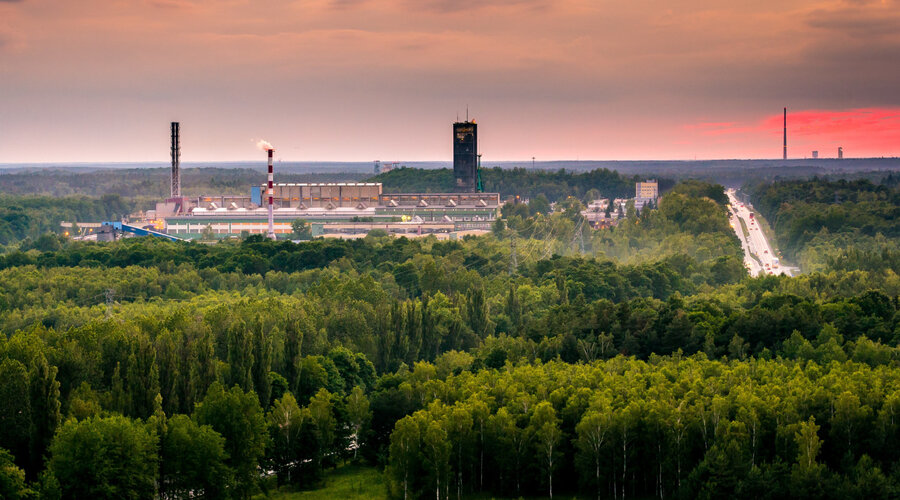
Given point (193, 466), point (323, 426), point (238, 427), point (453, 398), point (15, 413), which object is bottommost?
point (193, 466)

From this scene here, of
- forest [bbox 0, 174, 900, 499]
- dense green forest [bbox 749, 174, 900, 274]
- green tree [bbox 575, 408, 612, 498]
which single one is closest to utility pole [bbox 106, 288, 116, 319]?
forest [bbox 0, 174, 900, 499]

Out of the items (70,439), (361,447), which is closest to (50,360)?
(70,439)

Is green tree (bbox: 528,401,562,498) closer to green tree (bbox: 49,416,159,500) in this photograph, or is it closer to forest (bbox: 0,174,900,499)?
forest (bbox: 0,174,900,499)

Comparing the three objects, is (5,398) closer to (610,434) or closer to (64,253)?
(610,434)

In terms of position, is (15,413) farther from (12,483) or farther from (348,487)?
(348,487)

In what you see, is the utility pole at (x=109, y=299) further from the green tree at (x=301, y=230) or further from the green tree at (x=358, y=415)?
the green tree at (x=301, y=230)

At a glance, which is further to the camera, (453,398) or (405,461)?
(453,398)

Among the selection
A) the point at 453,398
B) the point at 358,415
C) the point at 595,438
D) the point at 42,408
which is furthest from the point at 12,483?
the point at 595,438
